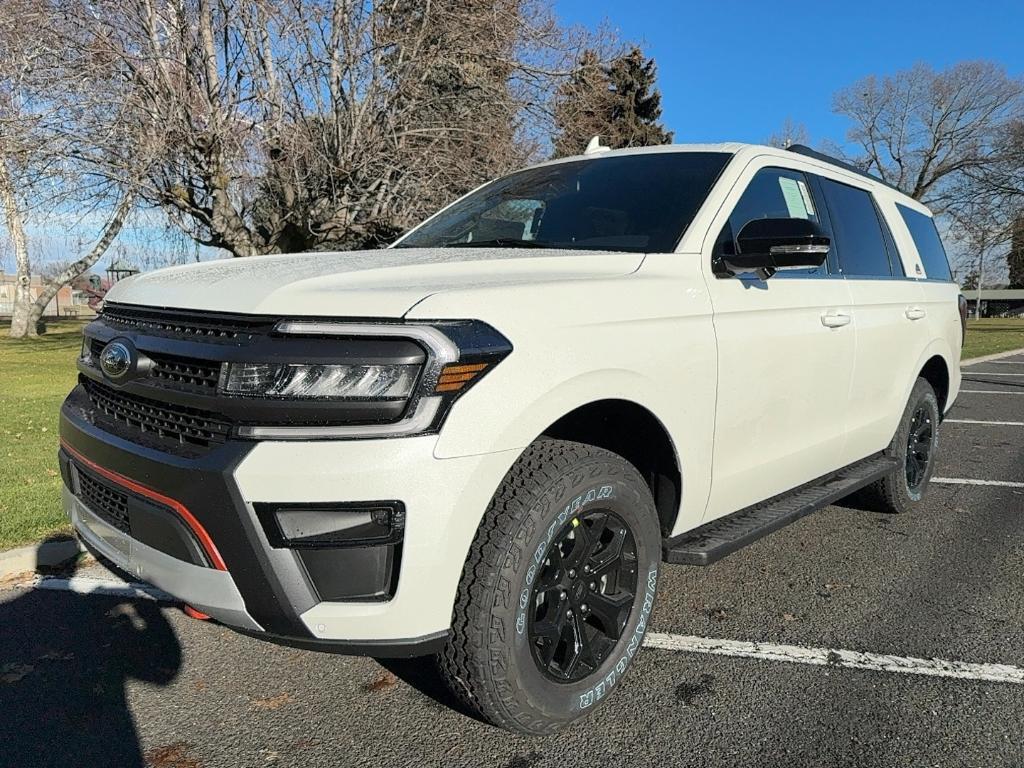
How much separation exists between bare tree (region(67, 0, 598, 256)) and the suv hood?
961cm

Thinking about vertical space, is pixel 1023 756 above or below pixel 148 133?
below

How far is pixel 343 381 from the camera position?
2.03 meters

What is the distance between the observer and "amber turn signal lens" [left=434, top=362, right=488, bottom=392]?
80.5 inches

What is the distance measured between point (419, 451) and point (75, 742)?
160cm

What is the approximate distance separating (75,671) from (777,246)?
3.05 metres

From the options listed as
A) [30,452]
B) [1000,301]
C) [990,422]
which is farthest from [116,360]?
[1000,301]

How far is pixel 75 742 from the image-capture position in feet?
8.33

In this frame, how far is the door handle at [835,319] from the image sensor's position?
3588 millimetres

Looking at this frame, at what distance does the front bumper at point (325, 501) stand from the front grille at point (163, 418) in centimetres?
7

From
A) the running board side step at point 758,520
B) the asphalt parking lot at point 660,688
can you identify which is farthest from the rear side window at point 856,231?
the asphalt parking lot at point 660,688

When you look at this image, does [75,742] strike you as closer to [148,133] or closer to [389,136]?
[148,133]

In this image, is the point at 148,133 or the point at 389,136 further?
the point at 389,136

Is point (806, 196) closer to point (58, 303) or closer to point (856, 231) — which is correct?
point (856, 231)

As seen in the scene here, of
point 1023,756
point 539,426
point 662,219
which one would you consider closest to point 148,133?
point 662,219
